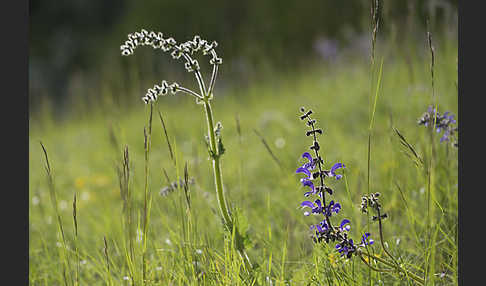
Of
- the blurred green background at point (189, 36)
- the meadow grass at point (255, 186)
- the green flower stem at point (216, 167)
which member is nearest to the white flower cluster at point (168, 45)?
the green flower stem at point (216, 167)

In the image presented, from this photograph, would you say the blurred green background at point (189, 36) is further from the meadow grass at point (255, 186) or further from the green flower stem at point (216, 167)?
the green flower stem at point (216, 167)

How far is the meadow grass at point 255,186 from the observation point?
1491mm

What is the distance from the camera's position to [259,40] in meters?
6.96

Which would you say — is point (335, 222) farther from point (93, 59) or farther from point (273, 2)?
point (93, 59)

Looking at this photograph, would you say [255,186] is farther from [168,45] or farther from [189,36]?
[189,36]

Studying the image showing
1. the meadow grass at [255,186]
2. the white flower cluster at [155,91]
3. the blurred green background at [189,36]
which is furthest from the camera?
the blurred green background at [189,36]

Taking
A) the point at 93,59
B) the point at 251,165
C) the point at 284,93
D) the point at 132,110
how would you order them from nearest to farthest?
the point at 251,165, the point at 284,93, the point at 132,110, the point at 93,59

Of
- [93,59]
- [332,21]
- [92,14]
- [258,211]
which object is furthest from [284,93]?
[92,14]

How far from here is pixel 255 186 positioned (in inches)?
115

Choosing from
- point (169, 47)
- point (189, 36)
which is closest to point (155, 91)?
point (169, 47)

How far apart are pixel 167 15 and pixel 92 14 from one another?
Result: 79.3 inches

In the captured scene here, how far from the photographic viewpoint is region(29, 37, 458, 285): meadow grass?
4.89 ft

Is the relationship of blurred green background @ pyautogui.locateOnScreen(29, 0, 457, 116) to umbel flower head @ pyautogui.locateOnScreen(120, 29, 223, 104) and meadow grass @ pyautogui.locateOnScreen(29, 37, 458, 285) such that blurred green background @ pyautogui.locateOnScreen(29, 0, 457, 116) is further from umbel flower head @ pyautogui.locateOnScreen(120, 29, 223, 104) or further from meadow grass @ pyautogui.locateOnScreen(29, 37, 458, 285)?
umbel flower head @ pyautogui.locateOnScreen(120, 29, 223, 104)

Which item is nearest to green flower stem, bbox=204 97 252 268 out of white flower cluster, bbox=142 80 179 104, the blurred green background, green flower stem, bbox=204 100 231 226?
green flower stem, bbox=204 100 231 226
